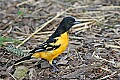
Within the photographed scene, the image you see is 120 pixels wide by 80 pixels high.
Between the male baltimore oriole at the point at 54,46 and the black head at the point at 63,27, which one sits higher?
the black head at the point at 63,27

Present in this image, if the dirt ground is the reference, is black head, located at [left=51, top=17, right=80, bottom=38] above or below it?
above

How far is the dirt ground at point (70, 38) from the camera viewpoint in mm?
5387

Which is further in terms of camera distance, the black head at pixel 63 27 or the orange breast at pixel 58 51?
the black head at pixel 63 27

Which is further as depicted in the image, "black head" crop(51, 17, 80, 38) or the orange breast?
"black head" crop(51, 17, 80, 38)

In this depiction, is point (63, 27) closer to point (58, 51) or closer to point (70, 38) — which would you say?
point (58, 51)

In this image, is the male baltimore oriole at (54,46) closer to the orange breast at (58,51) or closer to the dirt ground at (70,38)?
the orange breast at (58,51)

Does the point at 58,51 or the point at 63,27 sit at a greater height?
the point at 63,27

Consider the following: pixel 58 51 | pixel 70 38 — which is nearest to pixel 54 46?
pixel 58 51

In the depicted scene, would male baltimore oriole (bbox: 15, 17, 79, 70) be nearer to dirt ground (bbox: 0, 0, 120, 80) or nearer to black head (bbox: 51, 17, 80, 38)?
black head (bbox: 51, 17, 80, 38)

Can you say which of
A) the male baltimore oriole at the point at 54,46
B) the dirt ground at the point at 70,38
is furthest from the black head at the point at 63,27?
the dirt ground at the point at 70,38

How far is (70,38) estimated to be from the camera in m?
6.60

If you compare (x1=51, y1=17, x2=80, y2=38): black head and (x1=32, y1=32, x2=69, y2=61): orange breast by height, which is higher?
(x1=51, y1=17, x2=80, y2=38): black head

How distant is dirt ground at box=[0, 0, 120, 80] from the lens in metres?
5.39

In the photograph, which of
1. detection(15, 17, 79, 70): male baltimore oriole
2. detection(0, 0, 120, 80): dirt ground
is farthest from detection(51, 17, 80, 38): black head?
detection(0, 0, 120, 80): dirt ground
